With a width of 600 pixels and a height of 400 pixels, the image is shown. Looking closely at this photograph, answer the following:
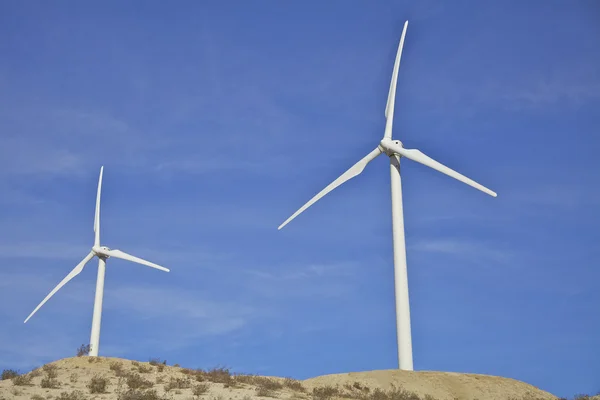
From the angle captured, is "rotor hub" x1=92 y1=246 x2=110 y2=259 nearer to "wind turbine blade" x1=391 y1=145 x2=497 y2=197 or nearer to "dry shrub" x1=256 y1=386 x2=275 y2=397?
"wind turbine blade" x1=391 y1=145 x2=497 y2=197

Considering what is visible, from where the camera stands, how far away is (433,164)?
5991 centimetres

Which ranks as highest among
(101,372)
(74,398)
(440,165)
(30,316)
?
(440,165)

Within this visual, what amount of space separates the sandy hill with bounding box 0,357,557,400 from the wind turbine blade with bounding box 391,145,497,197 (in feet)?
47.3

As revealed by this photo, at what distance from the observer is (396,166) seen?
6038 cm

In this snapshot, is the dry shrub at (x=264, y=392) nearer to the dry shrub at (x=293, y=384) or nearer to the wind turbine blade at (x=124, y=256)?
the dry shrub at (x=293, y=384)

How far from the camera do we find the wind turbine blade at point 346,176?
6144 cm

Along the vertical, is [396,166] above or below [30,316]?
above

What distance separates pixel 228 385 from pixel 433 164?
2617 cm

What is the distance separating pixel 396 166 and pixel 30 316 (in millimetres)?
38725

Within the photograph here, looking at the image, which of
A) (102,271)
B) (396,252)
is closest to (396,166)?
(396,252)

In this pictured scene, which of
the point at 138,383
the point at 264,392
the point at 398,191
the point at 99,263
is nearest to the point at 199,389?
the point at 264,392

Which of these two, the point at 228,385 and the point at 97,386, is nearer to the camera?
the point at 97,386

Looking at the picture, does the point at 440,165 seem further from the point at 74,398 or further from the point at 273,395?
the point at 74,398

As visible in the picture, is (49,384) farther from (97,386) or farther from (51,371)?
(51,371)
